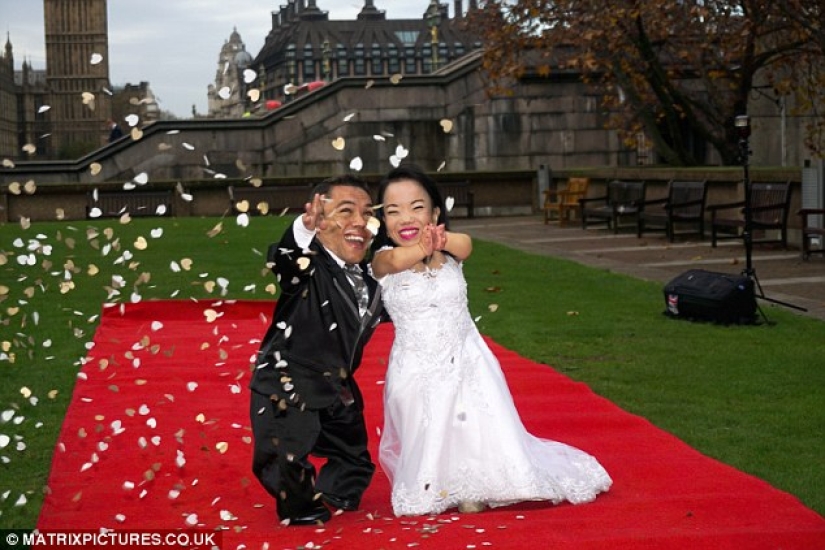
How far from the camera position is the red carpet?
639 centimetres

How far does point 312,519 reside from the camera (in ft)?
22.1

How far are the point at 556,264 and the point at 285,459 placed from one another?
1501cm

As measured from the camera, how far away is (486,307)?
16281 millimetres

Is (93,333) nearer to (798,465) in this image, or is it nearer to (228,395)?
(228,395)

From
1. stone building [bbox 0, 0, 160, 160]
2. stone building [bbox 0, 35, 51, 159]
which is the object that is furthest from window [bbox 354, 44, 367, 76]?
stone building [bbox 0, 35, 51, 159]

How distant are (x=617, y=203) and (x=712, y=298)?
592 inches

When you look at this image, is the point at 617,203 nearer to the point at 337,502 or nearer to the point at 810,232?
the point at 810,232

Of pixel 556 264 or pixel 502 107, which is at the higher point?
pixel 502 107

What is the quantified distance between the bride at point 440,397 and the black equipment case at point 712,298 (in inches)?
280

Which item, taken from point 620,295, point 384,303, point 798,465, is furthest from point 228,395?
point 620,295

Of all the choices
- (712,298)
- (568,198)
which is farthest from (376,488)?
(568,198)

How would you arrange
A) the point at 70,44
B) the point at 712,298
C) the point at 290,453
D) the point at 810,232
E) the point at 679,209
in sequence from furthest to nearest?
1. the point at 70,44
2. the point at 679,209
3. the point at 810,232
4. the point at 712,298
5. the point at 290,453

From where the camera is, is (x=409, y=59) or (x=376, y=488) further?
(x=409, y=59)

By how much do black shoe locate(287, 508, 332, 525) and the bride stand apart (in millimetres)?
341
